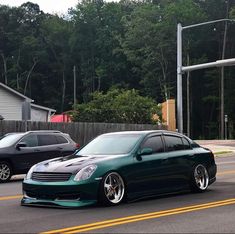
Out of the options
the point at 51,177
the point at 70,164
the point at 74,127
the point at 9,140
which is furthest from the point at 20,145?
the point at 74,127

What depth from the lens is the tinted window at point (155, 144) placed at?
12.4 meters

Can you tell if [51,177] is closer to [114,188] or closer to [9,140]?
[114,188]

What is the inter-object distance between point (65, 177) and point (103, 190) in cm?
75

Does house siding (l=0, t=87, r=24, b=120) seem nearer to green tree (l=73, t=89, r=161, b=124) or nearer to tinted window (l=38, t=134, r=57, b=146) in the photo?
green tree (l=73, t=89, r=161, b=124)

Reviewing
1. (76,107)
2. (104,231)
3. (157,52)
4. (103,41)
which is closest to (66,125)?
(76,107)

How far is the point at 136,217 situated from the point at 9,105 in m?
37.5

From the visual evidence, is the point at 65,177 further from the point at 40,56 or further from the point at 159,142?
the point at 40,56

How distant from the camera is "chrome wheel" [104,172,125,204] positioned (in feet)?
36.4

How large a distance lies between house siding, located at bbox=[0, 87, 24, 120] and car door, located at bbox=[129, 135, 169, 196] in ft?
113

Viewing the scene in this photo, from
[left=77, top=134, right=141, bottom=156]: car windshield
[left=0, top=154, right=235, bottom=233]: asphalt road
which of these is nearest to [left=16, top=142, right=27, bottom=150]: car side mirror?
[left=0, top=154, right=235, bottom=233]: asphalt road

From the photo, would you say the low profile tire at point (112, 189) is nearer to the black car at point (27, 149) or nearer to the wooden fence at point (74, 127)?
the black car at point (27, 149)

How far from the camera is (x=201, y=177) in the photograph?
13.5 meters

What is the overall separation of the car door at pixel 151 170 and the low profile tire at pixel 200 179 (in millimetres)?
1038

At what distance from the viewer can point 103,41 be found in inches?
3725
